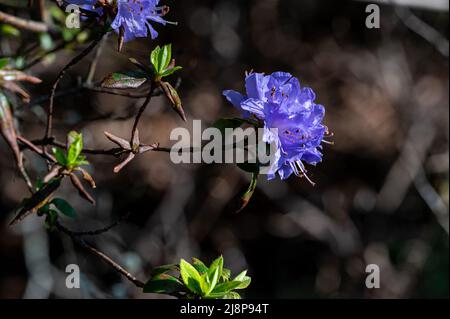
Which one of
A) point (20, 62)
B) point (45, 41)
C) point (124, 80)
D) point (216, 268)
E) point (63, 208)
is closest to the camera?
point (124, 80)

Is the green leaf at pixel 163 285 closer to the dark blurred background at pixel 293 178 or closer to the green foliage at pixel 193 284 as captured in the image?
the green foliage at pixel 193 284

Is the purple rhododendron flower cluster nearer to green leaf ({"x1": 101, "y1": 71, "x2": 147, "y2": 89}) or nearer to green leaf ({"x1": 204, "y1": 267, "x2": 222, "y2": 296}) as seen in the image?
green leaf ({"x1": 101, "y1": 71, "x2": 147, "y2": 89})

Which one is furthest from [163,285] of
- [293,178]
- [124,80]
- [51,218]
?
[293,178]

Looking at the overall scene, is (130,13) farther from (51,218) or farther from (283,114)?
(51,218)

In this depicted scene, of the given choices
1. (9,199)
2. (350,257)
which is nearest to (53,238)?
(9,199)

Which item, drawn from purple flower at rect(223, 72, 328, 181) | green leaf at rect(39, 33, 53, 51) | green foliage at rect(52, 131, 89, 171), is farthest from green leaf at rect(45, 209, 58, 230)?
green leaf at rect(39, 33, 53, 51)

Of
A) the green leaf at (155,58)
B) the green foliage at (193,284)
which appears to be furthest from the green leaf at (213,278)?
the green leaf at (155,58)
